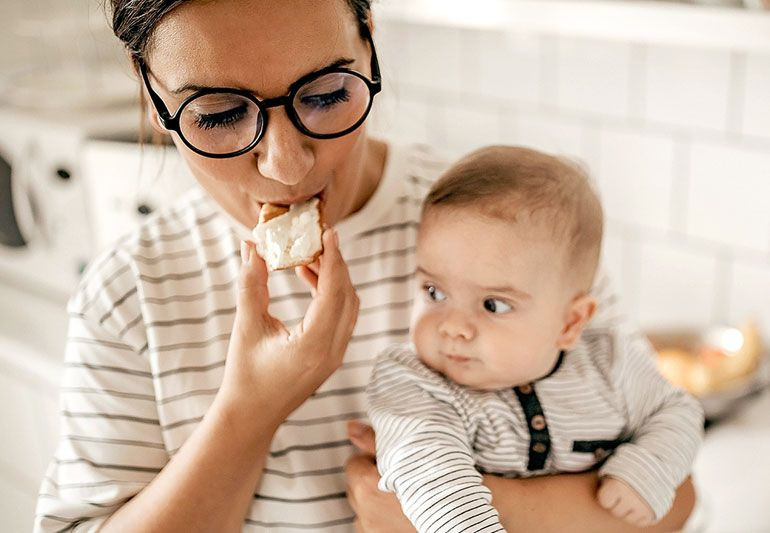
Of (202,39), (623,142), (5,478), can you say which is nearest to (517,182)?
(202,39)

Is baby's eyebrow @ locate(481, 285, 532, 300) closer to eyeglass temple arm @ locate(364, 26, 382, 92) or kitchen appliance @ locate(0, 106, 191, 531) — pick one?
eyeglass temple arm @ locate(364, 26, 382, 92)

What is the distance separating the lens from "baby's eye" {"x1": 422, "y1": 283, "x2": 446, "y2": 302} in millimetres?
1054

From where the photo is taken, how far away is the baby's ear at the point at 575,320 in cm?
108

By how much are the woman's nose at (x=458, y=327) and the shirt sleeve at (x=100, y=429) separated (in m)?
0.36

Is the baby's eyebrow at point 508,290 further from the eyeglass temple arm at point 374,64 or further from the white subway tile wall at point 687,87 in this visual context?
the white subway tile wall at point 687,87

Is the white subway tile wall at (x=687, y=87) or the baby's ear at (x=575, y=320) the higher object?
the white subway tile wall at (x=687, y=87)

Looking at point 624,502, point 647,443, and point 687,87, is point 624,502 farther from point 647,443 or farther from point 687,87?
point 687,87

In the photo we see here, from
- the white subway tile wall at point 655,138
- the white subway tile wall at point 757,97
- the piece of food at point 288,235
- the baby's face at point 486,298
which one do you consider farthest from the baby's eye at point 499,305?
the white subway tile wall at point 757,97

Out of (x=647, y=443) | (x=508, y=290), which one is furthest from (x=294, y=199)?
(x=647, y=443)

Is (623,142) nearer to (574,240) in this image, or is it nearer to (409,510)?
(574,240)

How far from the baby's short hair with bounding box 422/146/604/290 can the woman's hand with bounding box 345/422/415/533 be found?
1.01ft

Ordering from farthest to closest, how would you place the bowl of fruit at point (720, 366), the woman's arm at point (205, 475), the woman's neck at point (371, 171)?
the bowl of fruit at point (720, 366) < the woman's neck at point (371, 171) < the woman's arm at point (205, 475)

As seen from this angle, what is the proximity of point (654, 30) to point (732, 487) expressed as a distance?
2.52 feet

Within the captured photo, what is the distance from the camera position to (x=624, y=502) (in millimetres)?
1048
